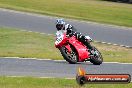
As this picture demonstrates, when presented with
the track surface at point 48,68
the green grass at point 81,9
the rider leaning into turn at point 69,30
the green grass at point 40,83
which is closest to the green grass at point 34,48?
the track surface at point 48,68

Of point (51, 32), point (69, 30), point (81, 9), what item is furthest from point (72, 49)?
point (81, 9)

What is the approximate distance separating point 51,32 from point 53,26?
186cm

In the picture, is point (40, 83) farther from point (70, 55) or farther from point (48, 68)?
point (70, 55)

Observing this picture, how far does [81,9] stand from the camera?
35.5m

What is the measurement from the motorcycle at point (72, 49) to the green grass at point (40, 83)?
344 cm

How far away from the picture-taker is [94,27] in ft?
93.4

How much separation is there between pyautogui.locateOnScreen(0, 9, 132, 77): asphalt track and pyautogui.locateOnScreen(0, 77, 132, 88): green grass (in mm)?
1153

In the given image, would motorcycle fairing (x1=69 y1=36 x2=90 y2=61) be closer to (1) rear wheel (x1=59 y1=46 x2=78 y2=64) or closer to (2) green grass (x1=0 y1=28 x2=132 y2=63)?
(1) rear wheel (x1=59 y1=46 x2=78 y2=64)

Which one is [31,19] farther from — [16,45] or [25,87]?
[25,87]

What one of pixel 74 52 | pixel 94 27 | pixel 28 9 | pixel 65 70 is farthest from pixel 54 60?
pixel 28 9

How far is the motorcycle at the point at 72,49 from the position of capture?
15880 millimetres

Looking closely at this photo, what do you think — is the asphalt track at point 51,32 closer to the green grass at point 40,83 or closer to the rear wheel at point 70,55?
the rear wheel at point 70,55

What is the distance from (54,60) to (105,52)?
452cm

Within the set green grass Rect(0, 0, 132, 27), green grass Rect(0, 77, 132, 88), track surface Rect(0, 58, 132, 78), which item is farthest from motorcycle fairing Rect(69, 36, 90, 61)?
green grass Rect(0, 0, 132, 27)
